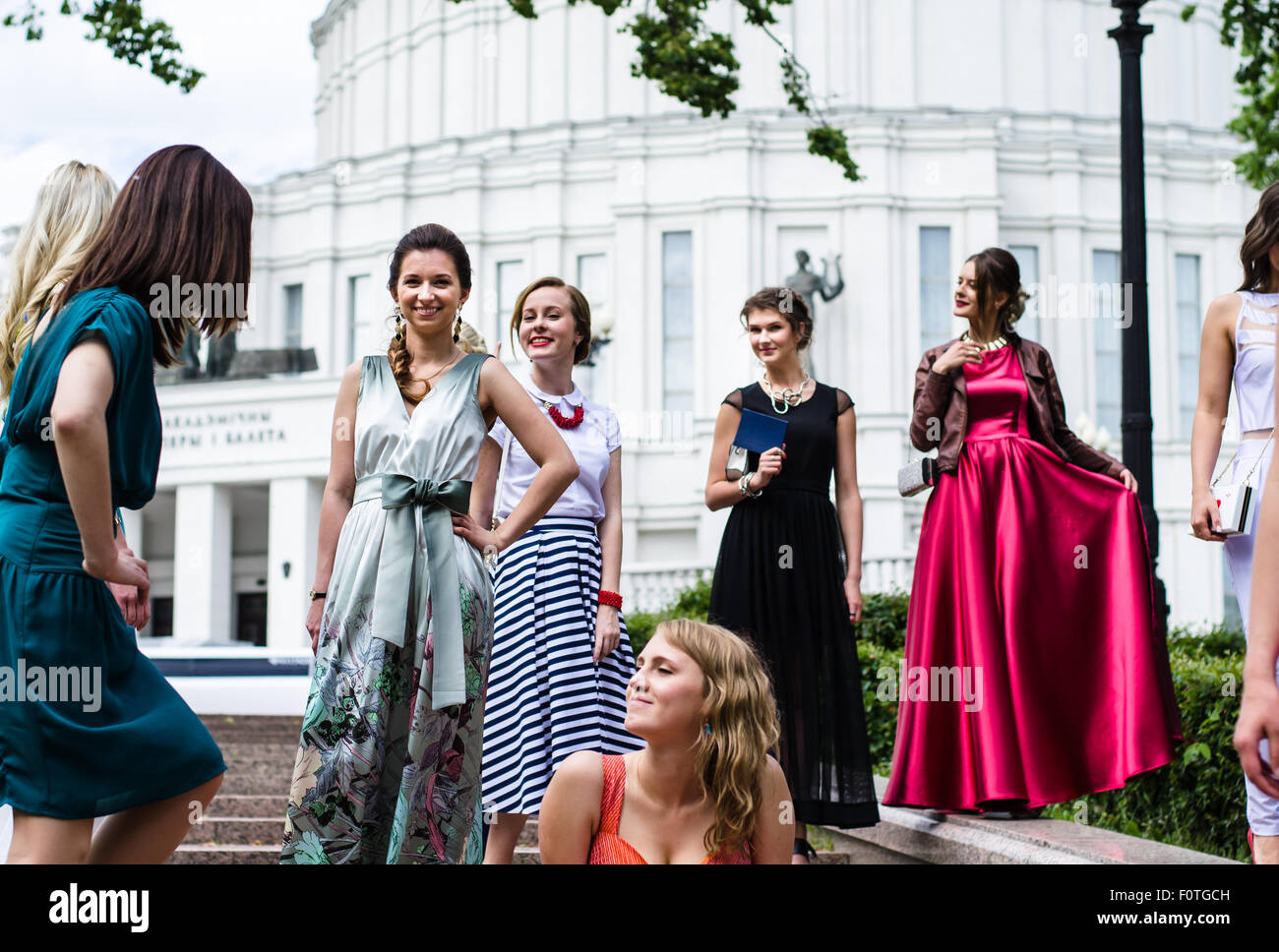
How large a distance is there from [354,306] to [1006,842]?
30847 mm

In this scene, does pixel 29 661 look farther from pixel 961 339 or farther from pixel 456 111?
pixel 456 111

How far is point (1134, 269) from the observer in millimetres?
7383

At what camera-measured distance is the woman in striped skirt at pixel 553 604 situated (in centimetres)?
467

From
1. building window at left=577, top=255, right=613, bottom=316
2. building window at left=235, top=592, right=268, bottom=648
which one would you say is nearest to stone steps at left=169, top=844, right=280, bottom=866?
building window at left=577, top=255, right=613, bottom=316

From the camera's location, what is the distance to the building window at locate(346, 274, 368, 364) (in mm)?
34031

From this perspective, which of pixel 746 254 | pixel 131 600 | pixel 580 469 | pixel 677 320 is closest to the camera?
pixel 131 600

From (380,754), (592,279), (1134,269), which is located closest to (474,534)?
(380,754)

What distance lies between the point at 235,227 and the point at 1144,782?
481cm

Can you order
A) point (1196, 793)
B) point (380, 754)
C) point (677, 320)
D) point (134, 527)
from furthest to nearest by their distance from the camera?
1. point (134, 527)
2. point (677, 320)
3. point (1196, 793)
4. point (380, 754)

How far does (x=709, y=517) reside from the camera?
28.5 metres

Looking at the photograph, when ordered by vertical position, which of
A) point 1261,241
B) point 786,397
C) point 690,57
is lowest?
point 786,397

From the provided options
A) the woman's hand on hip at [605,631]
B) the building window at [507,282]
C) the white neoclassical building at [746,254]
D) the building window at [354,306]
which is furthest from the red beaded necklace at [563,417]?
the building window at [354,306]

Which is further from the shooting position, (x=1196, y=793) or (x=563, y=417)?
(x=1196, y=793)

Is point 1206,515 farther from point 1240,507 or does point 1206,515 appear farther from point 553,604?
point 553,604
